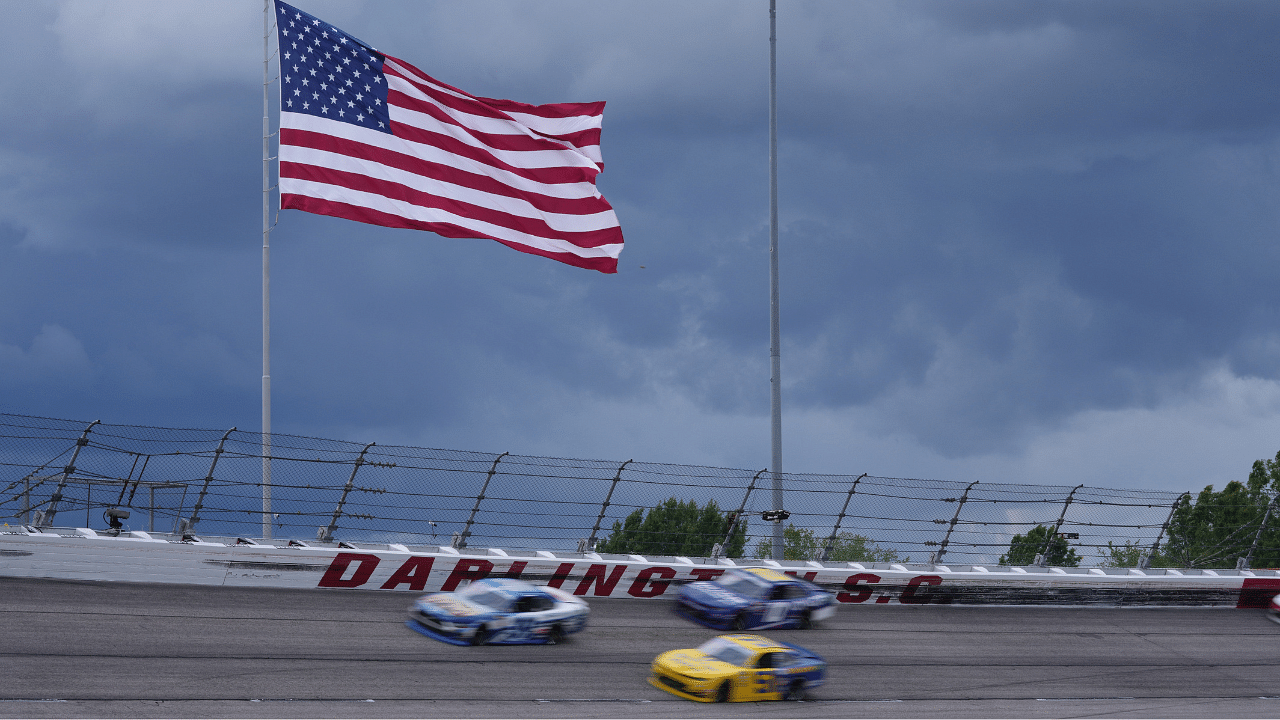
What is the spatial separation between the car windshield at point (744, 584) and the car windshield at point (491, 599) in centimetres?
494

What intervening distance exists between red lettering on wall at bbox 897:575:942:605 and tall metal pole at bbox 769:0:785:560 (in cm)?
342

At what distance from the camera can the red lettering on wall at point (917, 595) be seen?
26.3 m

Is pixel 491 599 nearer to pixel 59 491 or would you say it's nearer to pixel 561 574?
pixel 561 574

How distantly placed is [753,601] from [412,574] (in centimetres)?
→ 640

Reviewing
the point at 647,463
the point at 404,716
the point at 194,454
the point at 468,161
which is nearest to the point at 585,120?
the point at 468,161

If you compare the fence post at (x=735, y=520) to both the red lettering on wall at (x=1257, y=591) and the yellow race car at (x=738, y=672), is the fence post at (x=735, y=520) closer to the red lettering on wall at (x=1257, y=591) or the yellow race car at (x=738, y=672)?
the yellow race car at (x=738, y=672)

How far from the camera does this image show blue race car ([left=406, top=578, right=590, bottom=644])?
19.1 meters

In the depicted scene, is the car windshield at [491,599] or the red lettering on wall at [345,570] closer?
the car windshield at [491,599]

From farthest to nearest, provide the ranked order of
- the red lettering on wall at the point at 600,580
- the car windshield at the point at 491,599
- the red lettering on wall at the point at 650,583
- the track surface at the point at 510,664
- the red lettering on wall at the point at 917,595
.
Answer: the red lettering on wall at the point at 917,595 < the red lettering on wall at the point at 650,583 < the red lettering on wall at the point at 600,580 < the car windshield at the point at 491,599 < the track surface at the point at 510,664

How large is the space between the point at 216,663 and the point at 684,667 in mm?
6659

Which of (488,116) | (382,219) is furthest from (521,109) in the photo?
(382,219)

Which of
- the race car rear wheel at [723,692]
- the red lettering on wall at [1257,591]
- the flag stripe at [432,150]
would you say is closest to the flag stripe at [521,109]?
the flag stripe at [432,150]

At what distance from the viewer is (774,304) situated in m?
25.9

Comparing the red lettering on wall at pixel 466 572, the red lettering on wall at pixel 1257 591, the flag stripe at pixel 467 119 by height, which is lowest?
the red lettering on wall at pixel 1257 591
